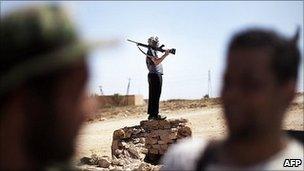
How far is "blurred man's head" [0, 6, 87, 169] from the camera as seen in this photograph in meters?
1.39

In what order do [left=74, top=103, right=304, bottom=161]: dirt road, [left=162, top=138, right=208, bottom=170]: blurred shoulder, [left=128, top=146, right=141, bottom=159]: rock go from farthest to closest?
[left=74, top=103, right=304, bottom=161]: dirt road
[left=128, top=146, right=141, bottom=159]: rock
[left=162, top=138, right=208, bottom=170]: blurred shoulder

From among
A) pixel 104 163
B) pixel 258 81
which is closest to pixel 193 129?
pixel 104 163

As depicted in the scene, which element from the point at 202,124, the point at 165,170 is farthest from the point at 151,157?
the point at 165,170

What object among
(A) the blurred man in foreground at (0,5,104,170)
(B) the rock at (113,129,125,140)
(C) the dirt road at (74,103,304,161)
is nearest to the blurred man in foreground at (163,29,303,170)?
(A) the blurred man in foreground at (0,5,104,170)

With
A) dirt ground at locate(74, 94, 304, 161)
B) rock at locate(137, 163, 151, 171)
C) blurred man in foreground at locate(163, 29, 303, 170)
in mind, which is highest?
blurred man in foreground at locate(163, 29, 303, 170)

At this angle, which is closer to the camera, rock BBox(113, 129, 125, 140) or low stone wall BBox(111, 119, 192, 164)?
low stone wall BBox(111, 119, 192, 164)

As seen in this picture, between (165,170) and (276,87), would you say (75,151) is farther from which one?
(276,87)

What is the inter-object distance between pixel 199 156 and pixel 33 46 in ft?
2.34

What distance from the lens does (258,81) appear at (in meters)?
1.75

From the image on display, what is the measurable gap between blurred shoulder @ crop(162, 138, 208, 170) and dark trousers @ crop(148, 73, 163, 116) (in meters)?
7.96

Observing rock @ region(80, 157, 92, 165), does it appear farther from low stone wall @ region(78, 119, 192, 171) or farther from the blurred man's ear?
the blurred man's ear

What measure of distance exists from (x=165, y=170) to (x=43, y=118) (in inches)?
25.3

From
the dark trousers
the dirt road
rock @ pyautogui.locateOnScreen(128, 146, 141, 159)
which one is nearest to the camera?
rock @ pyautogui.locateOnScreen(128, 146, 141, 159)

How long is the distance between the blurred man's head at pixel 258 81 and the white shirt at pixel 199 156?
10 cm
